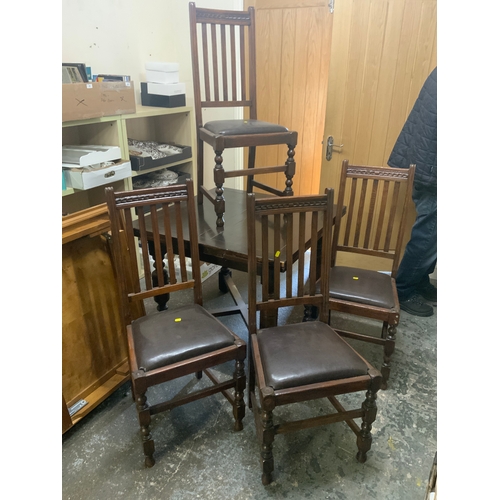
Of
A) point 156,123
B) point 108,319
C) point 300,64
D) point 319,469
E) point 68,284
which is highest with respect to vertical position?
point 300,64

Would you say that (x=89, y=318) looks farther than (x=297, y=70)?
No

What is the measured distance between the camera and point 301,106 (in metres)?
3.15

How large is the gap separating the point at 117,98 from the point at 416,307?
7.17ft

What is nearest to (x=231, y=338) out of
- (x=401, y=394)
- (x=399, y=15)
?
(x=401, y=394)

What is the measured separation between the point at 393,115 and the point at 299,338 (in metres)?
1.63

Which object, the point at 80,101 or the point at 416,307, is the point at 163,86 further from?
the point at 416,307

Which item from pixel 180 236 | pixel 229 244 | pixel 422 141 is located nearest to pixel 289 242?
pixel 229 244

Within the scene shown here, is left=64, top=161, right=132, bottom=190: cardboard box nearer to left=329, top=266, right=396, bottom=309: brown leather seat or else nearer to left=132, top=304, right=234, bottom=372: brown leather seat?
left=132, top=304, right=234, bottom=372: brown leather seat

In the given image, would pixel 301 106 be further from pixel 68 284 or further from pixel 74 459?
pixel 74 459

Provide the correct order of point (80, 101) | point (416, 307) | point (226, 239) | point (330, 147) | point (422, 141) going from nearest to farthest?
point (226, 239) → point (80, 101) → point (422, 141) → point (416, 307) → point (330, 147)

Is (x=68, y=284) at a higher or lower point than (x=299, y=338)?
higher

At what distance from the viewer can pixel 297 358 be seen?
1.37 meters

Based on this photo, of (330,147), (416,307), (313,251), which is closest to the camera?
(313,251)

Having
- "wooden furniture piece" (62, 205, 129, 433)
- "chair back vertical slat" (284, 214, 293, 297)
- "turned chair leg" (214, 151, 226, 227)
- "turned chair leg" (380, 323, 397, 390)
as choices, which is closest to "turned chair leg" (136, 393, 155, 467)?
"wooden furniture piece" (62, 205, 129, 433)
